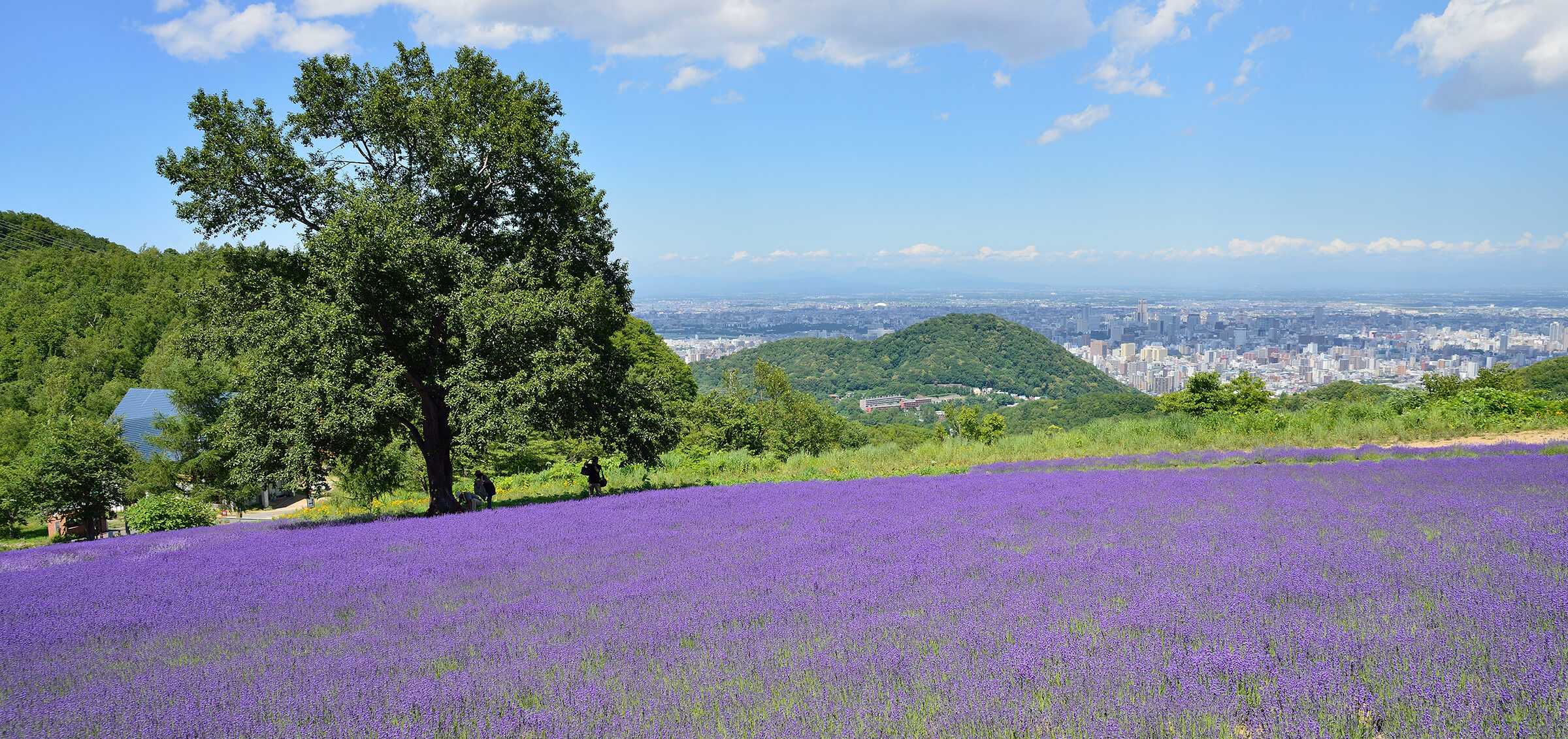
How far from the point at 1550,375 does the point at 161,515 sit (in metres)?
59.4

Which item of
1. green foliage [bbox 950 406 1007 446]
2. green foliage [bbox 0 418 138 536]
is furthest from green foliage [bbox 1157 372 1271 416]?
green foliage [bbox 0 418 138 536]

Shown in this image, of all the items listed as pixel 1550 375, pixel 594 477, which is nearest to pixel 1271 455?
pixel 594 477

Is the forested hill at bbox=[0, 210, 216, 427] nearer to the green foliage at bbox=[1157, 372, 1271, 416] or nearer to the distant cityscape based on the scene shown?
the distant cityscape

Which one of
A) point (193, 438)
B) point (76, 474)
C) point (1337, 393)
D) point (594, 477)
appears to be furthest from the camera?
point (1337, 393)

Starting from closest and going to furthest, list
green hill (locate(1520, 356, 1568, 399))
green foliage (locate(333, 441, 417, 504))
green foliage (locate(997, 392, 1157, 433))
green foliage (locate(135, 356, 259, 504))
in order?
green foliage (locate(333, 441, 417, 504)), green foliage (locate(135, 356, 259, 504)), green hill (locate(1520, 356, 1568, 399)), green foliage (locate(997, 392, 1157, 433))

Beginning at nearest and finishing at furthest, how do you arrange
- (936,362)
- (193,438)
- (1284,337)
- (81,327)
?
(193,438) < (81,327) < (936,362) < (1284,337)

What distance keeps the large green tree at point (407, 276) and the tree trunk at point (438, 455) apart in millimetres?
39

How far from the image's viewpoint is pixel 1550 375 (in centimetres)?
3778

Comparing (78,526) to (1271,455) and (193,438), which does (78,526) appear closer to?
(193,438)

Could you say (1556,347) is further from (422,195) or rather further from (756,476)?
(422,195)

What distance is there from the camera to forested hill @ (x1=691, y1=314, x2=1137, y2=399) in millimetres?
93438

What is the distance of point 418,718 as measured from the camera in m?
4.32

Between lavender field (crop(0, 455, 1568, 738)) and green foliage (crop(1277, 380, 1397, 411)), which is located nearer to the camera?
lavender field (crop(0, 455, 1568, 738))

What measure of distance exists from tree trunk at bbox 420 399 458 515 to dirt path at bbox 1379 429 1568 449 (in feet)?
70.6
